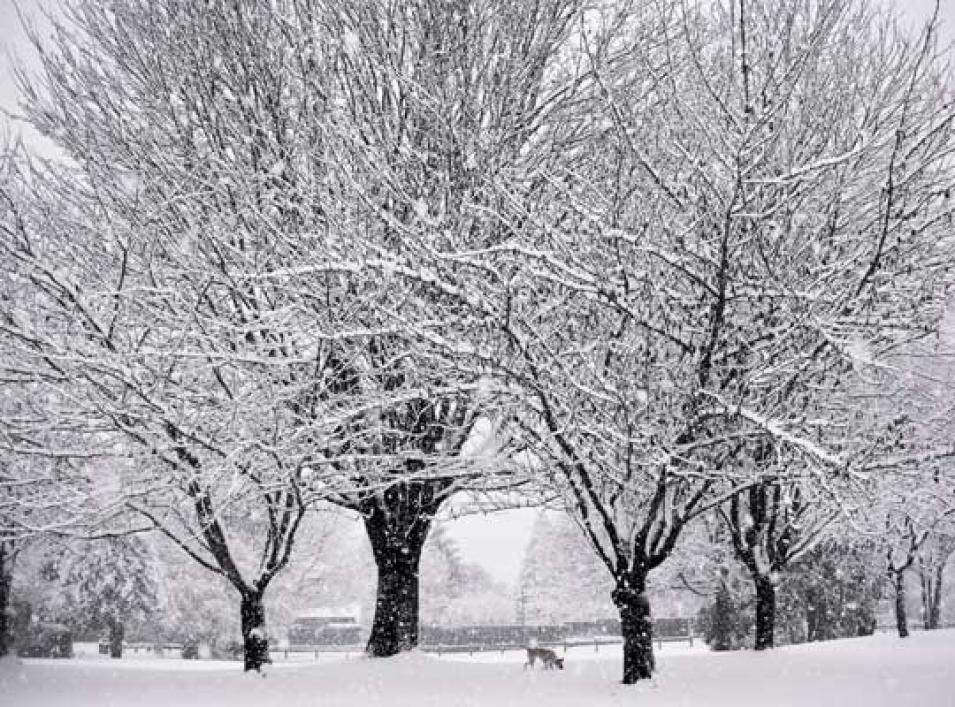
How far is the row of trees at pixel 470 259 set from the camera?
6.25m

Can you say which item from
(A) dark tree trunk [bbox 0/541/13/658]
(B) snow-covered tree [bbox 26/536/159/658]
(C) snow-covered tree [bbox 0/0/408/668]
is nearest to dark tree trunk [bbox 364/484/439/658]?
(C) snow-covered tree [bbox 0/0/408/668]

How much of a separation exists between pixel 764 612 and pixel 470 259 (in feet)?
26.4

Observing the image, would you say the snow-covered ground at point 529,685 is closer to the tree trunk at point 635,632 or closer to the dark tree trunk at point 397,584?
the tree trunk at point 635,632

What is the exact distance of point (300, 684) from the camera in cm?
847

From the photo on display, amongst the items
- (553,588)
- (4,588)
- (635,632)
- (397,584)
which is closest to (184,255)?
(397,584)

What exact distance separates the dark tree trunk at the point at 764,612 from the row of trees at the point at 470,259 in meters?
0.76

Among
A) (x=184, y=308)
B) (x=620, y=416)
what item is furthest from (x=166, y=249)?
(x=620, y=416)

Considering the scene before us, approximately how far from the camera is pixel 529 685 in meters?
8.35

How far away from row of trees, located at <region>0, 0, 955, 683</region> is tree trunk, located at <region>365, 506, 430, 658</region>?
0.04m

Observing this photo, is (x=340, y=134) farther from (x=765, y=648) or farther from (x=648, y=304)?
(x=765, y=648)

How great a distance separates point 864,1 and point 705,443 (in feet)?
21.4

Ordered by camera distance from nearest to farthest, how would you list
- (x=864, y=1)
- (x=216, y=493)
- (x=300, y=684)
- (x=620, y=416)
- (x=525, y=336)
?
(x=525, y=336)
(x=620, y=416)
(x=300, y=684)
(x=864, y=1)
(x=216, y=493)

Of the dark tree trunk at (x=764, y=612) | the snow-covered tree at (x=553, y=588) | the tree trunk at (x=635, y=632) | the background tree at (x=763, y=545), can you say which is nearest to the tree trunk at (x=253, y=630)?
the tree trunk at (x=635, y=632)

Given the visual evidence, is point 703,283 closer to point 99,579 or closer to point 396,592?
point 396,592
